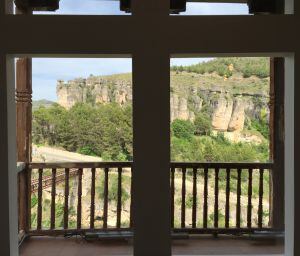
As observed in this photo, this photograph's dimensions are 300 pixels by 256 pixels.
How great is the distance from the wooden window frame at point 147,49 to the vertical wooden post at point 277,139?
1.75 meters

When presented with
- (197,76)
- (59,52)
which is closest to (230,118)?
(197,76)

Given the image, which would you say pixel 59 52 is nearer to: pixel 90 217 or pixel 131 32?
pixel 131 32

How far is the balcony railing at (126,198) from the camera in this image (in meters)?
3.69

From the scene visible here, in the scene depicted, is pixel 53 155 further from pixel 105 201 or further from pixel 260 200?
pixel 260 200

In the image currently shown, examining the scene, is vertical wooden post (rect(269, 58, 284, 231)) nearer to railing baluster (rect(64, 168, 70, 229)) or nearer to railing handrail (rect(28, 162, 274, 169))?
railing handrail (rect(28, 162, 274, 169))

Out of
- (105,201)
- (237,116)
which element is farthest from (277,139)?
(105,201)

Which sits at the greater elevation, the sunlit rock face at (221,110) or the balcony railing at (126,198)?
the sunlit rock face at (221,110)

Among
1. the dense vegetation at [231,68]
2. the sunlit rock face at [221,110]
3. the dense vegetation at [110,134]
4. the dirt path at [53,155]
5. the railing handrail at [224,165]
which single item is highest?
the dense vegetation at [231,68]

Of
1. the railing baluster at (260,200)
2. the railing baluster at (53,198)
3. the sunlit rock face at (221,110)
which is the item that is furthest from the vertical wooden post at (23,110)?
the railing baluster at (260,200)

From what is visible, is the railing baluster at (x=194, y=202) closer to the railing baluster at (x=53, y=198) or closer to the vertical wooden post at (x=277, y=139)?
the vertical wooden post at (x=277, y=139)

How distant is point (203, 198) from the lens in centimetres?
381

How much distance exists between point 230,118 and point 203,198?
87 cm

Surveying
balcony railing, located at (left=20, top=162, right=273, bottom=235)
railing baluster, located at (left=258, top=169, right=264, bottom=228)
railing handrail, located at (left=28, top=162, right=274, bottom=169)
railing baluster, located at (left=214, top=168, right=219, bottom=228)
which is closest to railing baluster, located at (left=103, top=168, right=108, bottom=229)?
balcony railing, located at (left=20, top=162, right=273, bottom=235)

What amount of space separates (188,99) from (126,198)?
1208 mm
